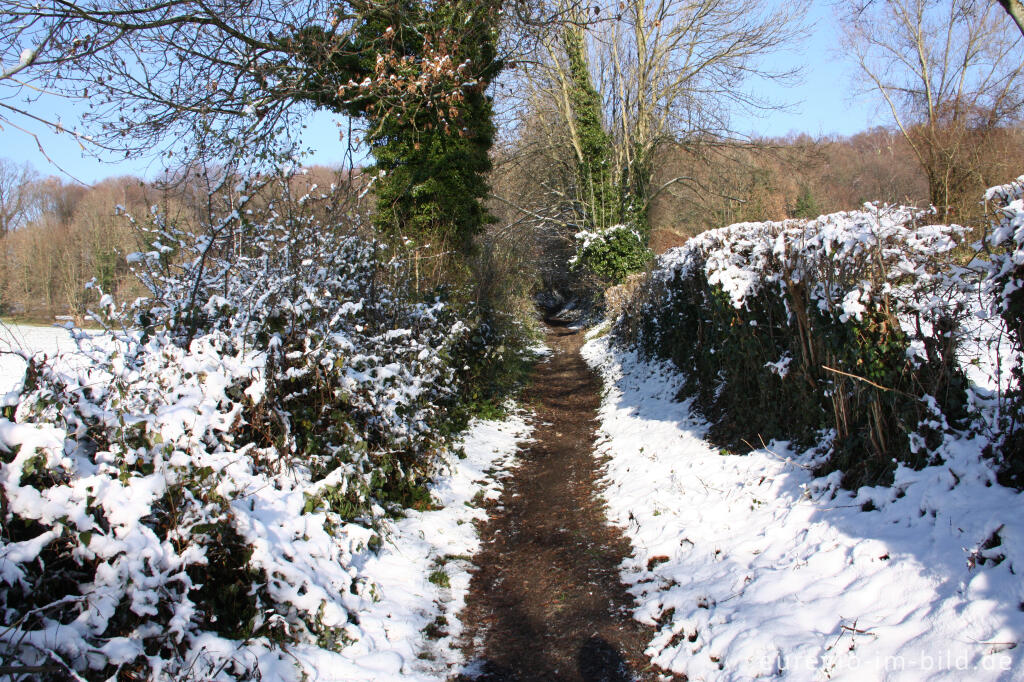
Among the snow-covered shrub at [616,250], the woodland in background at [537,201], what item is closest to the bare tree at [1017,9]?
the woodland in background at [537,201]

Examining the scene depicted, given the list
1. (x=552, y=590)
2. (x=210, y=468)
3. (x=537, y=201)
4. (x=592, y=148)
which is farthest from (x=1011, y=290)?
(x=537, y=201)

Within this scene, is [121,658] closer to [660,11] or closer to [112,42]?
[112,42]

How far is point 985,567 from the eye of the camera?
3.03 metres

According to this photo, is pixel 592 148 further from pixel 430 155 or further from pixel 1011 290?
pixel 1011 290

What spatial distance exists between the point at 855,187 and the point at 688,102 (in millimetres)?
22749

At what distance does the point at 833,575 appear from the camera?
12.2ft

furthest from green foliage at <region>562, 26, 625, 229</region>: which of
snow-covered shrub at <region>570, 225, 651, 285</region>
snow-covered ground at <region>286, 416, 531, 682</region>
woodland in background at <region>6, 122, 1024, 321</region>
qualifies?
snow-covered ground at <region>286, 416, 531, 682</region>

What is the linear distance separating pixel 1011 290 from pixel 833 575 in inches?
78.2

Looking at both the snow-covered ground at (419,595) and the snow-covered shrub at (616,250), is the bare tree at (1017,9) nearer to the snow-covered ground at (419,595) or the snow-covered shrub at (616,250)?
the snow-covered ground at (419,595)

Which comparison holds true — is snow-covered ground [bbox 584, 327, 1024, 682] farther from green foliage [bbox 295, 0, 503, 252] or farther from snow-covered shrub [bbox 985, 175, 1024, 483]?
green foliage [bbox 295, 0, 503, 252]

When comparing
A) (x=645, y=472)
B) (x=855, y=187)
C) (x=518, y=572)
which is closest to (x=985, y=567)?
(x=518, y=572)

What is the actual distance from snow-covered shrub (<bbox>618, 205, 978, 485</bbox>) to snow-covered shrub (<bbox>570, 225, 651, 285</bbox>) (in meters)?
13.2

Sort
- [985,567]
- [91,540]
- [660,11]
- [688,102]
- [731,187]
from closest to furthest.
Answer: [91,540] < [985,567] < [660,11] < [688,102] < [731,187]

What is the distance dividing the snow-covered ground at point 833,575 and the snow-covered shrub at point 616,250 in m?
15.4
